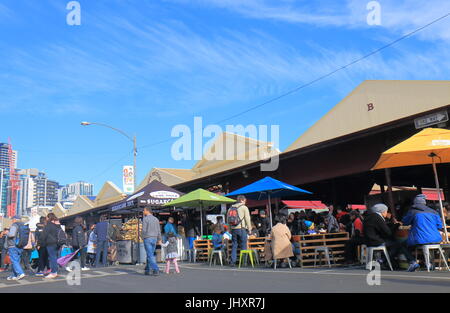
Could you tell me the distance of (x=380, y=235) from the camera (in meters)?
9.48

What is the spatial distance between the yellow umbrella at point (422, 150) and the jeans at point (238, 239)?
4227 mm

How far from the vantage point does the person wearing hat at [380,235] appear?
936 centimetres

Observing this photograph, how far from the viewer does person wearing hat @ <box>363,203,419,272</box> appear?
9359 millimetres

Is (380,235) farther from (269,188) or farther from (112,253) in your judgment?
(112,253)

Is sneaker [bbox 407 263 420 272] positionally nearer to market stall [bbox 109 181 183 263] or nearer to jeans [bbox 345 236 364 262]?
jeans [bbox 345 236 364 262]

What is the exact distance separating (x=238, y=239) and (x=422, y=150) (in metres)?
5.86

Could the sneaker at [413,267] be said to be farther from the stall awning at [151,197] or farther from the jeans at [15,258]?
the stall awning at [151,197]

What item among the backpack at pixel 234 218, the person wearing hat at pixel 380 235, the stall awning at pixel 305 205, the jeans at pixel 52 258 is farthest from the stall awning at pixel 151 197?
the person wearing hat at pixel 380 235

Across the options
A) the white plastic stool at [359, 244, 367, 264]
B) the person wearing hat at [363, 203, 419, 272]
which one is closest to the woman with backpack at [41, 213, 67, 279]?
the white plastic stool at [359, 244, 367, 264]

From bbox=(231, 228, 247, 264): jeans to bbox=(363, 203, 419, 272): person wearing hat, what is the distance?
4.06 m

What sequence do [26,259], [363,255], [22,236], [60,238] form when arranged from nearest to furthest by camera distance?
[363,255], [22,236], [60,238], [26,259]

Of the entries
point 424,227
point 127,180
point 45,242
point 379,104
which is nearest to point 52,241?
point 45,242

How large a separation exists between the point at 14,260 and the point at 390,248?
9.32m
